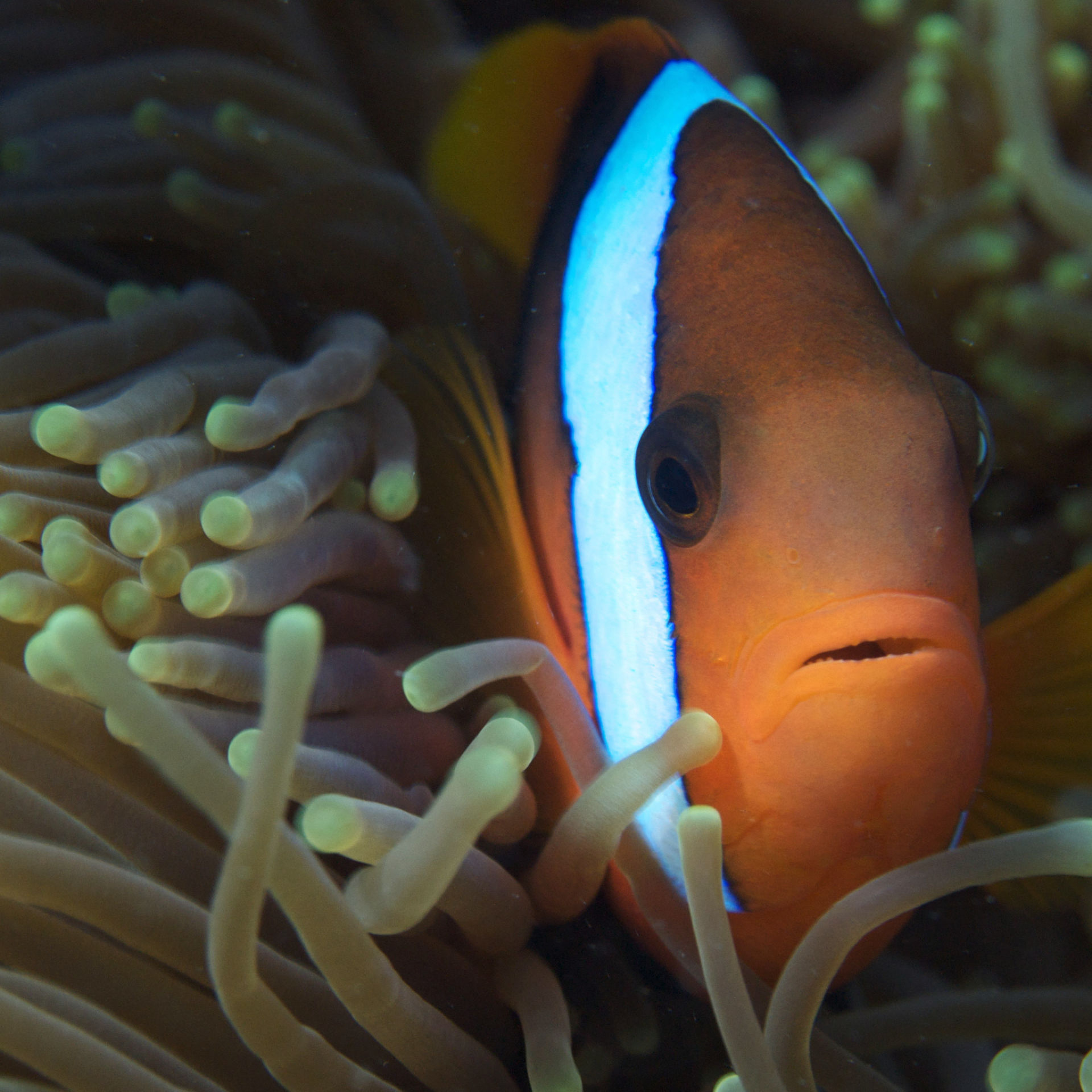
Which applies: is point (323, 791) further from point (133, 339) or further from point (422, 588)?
point (133, 339)

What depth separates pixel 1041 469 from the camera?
1117 millimetres

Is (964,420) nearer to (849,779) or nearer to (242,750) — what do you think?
(849,779)

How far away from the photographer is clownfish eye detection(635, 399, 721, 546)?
63cm

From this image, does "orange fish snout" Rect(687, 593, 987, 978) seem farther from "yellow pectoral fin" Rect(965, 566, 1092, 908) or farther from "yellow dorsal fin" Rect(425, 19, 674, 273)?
"yellow dorsal fin" Rect(425, 19, 674, 273)

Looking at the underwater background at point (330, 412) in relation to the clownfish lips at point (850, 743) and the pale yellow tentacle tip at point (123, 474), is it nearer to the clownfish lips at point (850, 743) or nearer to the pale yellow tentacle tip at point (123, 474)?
the pale yellow tentacle tip at point (123, 474)

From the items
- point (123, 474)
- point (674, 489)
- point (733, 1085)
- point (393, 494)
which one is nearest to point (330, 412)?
point (393, 494)

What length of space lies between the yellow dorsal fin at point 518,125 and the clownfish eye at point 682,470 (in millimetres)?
415

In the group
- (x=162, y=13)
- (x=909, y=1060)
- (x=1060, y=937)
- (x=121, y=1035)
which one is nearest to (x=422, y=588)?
(x=121, y=1035)

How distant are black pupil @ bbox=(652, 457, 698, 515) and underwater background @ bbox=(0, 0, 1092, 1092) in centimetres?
22

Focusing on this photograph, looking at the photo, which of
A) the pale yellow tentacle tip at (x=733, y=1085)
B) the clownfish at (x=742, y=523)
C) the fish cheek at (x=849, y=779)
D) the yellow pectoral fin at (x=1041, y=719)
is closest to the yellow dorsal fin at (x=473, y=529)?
the clownfish at (x=742, y=523)

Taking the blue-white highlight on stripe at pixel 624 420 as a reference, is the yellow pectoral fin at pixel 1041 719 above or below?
below

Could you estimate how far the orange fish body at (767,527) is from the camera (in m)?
0.58

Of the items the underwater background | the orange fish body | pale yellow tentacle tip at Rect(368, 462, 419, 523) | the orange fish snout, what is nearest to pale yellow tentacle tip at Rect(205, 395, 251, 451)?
the underwater background

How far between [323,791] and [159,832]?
0.12 metres
